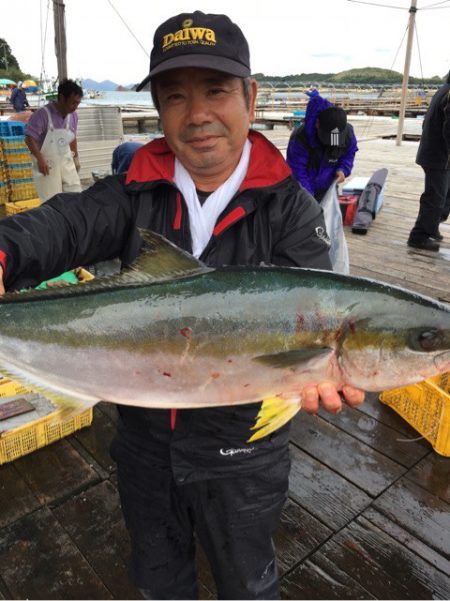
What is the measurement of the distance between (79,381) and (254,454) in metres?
0.76

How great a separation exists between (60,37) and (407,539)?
10.1 metres

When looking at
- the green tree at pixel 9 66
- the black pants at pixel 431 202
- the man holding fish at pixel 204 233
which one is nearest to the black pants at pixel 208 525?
the man holding fish at pixel 204 233

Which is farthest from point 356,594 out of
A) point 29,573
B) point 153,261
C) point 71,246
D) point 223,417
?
point 71,246

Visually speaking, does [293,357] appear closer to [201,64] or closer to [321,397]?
[321,397]

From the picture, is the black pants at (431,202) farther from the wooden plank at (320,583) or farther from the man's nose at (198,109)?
the man's nose at (198,109)

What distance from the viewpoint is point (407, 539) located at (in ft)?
9.18

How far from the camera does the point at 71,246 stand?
1960 mm

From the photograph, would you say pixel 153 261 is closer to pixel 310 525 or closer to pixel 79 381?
pixel 79 381

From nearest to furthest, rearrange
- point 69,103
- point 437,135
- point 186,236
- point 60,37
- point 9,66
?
point 186,236, point 437,135, point 69,103, point 60,37, point 9,66

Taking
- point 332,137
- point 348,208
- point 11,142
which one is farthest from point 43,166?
point 348,208

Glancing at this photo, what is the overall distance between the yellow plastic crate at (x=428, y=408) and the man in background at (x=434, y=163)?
4.70 m

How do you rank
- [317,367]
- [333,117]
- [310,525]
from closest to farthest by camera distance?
[317,367]
[310,525]
[333,117]

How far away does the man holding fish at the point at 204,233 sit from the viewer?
1873mm

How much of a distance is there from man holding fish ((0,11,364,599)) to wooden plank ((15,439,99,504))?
46.5 inches
